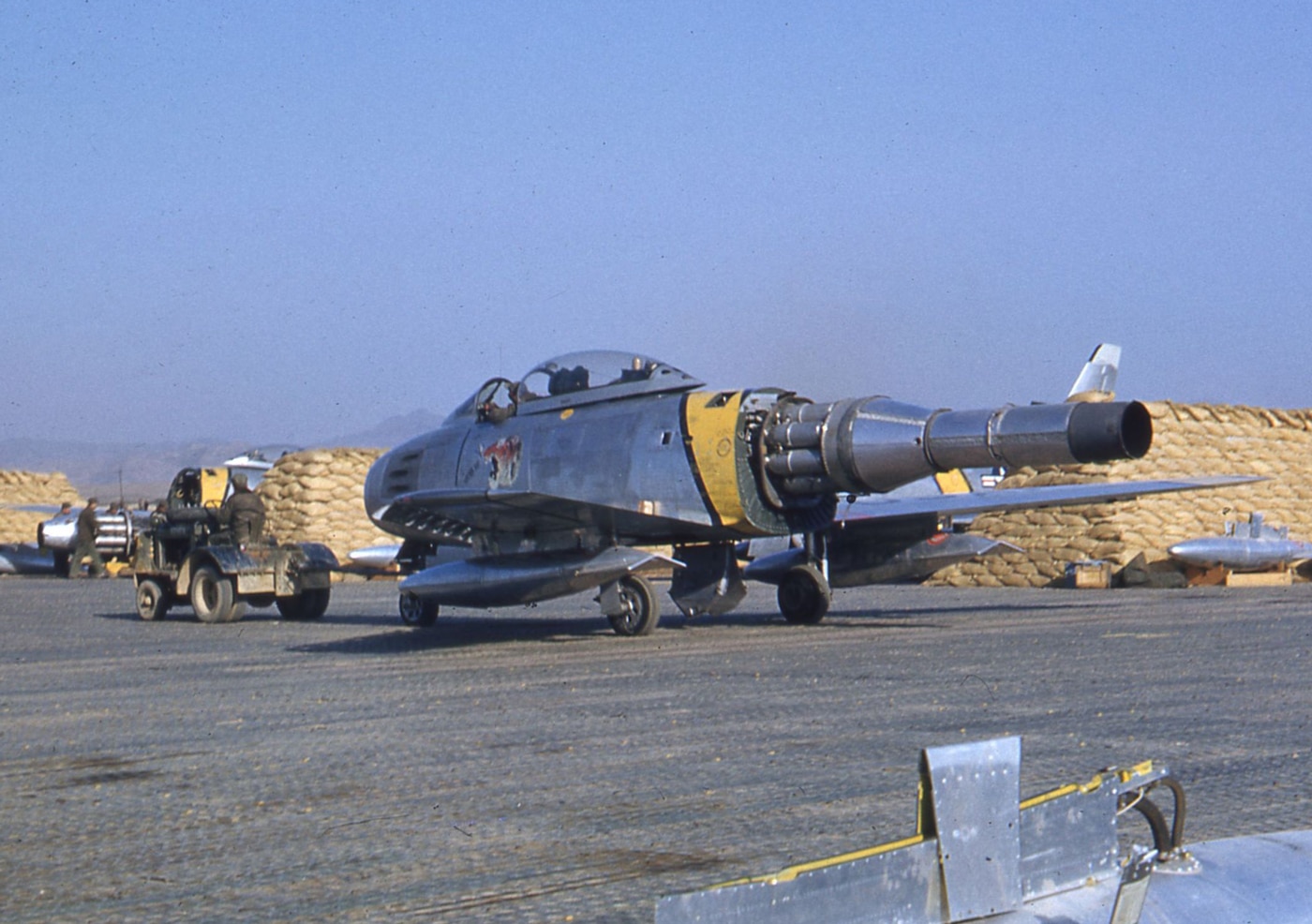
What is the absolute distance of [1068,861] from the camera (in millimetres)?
3016

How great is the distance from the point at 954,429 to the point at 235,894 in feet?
32.4

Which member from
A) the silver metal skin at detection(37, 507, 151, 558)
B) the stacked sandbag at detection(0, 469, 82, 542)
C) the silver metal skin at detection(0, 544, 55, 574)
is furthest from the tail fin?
the stacked sandbag at detection(0, 469, 82, 542)

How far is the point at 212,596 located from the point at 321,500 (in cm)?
1577

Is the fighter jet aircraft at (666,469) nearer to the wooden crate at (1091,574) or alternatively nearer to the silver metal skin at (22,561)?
the wooden crate at (1091,574)

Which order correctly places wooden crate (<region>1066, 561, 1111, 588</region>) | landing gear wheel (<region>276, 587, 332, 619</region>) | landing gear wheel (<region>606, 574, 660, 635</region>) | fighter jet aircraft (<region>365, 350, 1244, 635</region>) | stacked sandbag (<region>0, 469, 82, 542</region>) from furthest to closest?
stacked sandbag (<region>0, 469, 82, 542</region>) → wooden crate (<region>1066, 561, 1111, 588</region>) → landing gear wheel (<region>276, 587, 332, 619</region>) → landing gear wheel (<region>606, 574, 660, 635</region>) → fighter jet aircraft (<region>365, 350, 1244, 635</region>)

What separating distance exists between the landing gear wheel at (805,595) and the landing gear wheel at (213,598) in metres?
7.42

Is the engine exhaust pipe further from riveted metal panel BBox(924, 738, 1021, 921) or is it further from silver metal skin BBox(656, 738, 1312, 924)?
riveted metal panel BBox(924, 738, 1021, 921)

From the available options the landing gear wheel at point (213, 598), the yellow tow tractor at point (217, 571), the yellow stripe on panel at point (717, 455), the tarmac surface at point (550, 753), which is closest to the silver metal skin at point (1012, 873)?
the tarmac surface at point (550, 753)

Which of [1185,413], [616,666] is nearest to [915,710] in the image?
[616,666]

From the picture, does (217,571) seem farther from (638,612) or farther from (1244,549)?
(1244,549)

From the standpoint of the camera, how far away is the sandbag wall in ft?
88.5

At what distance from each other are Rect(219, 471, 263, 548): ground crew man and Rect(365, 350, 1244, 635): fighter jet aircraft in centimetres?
373

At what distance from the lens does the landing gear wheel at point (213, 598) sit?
62.6ft

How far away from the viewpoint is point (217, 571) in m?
19.2
